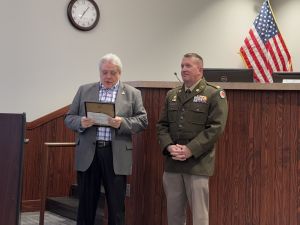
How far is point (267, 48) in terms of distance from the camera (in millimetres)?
6438

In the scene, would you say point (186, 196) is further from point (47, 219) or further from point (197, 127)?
point (47, 219)

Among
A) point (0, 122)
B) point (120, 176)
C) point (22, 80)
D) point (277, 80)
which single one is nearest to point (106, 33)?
point (22, 80)

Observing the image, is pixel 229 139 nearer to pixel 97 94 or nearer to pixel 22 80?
pixel 97 94

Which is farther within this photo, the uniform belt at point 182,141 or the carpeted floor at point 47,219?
the carpeted floor at point 47,219

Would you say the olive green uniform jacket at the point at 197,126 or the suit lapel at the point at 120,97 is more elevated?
the suit lapel at the point at 120,97

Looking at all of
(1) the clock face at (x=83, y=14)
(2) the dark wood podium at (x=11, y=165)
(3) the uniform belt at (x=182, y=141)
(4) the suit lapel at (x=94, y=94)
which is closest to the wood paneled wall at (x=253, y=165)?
(3) the uniform belt at (x=182, y=141)

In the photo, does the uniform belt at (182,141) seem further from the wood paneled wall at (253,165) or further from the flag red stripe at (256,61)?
the flag red stripe at (256,61)

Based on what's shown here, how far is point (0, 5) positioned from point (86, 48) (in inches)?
44.2

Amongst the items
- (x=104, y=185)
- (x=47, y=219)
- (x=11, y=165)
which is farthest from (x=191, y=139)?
(x=47, y=219)

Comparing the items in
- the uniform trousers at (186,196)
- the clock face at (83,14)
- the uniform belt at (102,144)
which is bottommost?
the uniform trousers at (186,196)

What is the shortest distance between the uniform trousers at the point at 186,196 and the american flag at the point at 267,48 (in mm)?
3689

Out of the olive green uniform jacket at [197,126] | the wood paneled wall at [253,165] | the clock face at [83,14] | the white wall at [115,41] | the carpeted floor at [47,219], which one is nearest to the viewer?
the olive green uniform jacket at [197,126]

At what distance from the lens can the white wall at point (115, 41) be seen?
5.07 metres

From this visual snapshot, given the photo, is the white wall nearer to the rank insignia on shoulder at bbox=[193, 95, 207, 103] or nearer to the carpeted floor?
the carpeted floor
